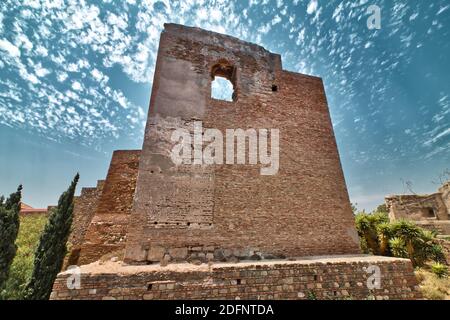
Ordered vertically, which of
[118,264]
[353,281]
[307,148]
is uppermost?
[307,148]

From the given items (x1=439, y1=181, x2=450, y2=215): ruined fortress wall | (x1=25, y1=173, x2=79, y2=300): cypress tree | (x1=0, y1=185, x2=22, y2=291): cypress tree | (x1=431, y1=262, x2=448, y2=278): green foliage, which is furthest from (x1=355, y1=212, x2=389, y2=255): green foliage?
(x1=0, y1=185, x2=22, y2=291): cypress tree

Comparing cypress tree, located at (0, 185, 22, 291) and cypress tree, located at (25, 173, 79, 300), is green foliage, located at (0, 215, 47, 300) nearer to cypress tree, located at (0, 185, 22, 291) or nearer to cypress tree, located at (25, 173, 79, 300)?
cypress tree, located at (25, 173, 79, 300)

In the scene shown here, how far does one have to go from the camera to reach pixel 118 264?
4605 millimetres

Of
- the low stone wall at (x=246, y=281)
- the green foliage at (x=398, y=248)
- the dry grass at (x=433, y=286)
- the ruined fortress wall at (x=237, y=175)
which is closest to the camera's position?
the low stone wall at (x=246, y=281)

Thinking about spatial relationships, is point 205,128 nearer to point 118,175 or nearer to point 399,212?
point 118,175

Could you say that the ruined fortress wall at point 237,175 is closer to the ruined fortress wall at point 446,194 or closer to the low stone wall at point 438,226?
the low stone wall at point 438,226

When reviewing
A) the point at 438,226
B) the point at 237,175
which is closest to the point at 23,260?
the point at 237,175

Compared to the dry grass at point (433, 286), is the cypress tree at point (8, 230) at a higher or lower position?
higher

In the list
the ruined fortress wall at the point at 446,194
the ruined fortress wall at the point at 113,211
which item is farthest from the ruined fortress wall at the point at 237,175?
the ruined fortress wall at the point at 446,194

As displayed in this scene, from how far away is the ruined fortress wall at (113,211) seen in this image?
18.9 feet

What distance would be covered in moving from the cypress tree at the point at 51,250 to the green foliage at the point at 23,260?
1.57 feet

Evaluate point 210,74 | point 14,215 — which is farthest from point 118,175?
point 14,215
